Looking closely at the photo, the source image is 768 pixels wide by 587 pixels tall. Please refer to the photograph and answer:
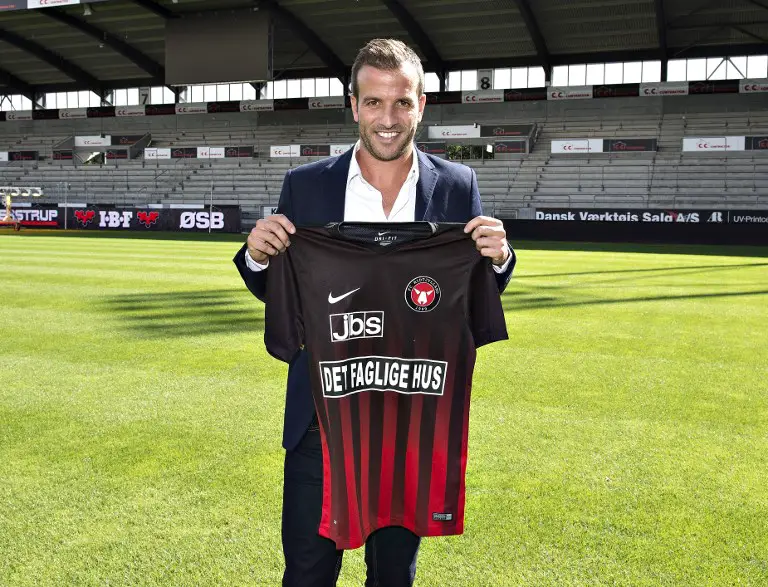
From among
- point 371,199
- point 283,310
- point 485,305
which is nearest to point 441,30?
point 371,199

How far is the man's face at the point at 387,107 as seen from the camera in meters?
2.63

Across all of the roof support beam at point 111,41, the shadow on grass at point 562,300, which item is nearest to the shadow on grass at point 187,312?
the shadow on grass at point 562,300

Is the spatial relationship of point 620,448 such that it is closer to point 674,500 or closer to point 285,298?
point 674,500

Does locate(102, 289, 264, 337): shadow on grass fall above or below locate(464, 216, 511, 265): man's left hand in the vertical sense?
below

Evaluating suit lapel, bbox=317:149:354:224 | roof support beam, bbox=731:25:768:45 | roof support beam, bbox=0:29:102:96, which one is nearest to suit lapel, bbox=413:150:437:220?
suit lapel, bbox=317:149:354:224

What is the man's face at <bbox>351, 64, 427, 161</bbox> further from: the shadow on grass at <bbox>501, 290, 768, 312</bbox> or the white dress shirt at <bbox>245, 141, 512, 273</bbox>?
the shadow on grass at <bbox>501, 290, 768, 312</bbox>

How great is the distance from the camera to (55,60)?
46625mm

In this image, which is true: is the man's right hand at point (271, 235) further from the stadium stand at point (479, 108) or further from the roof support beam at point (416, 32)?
the roof support beam at point (416, 32)

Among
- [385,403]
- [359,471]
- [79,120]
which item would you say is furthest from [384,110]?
[79,120]

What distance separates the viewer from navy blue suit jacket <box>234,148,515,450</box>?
273 centimetres

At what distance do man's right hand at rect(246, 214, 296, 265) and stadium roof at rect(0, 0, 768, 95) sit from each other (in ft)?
111

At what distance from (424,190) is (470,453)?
2381 mm

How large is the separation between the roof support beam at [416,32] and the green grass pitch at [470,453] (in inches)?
1135

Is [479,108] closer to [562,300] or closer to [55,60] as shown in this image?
[55,60]
